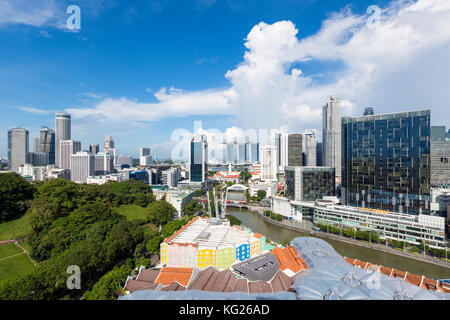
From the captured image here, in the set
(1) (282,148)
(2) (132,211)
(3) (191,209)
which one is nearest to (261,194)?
(3) (191,209)

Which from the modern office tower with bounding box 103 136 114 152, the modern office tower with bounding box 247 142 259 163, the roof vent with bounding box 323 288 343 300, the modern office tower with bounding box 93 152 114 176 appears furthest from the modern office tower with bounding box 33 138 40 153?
the roof vent with bounding box 323 288 343 300

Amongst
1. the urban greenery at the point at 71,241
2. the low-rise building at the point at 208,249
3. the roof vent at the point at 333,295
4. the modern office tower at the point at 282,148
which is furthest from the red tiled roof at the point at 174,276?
the modern office tower at the point at 282,148

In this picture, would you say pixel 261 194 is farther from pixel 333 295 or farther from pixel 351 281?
pixel 333 295

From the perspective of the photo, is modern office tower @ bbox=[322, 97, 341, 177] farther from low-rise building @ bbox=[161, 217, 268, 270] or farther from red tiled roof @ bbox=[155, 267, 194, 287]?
red tiled roof @ bbox=[155, 267, 194, 287]

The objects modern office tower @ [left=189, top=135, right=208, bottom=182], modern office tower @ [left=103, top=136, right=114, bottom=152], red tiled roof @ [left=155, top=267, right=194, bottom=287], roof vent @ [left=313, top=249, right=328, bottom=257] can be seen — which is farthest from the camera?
modern office tower @ [left=103, top=136, right=114, bottom=152]

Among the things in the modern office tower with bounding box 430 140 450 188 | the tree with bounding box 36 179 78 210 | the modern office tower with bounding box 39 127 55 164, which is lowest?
the tree with bounding box 36 179 78 210

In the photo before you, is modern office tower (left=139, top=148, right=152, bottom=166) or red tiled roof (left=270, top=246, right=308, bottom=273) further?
modern office tower (left=139, top=148, right=152, bottom=166)

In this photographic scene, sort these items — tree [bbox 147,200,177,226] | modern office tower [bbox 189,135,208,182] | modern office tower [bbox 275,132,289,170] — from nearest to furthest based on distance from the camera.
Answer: tree [bbox 147,200,177,226], modern office tower [bbox 189,135,208,182], modern office tower [bbox 275,132,289,170]
